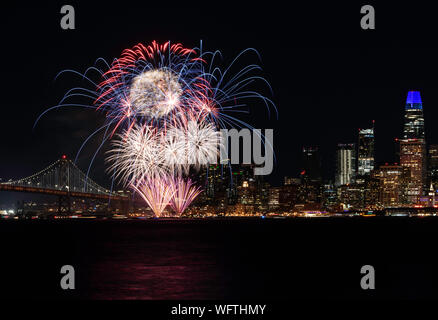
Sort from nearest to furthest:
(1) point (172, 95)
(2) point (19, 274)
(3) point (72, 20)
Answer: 1. (3) point (72, 20)
2. (2) point (19, 274)
3. (1) point (172, 95)

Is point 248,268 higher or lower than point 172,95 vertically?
lower

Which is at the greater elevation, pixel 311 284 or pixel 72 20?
pixel 72 20

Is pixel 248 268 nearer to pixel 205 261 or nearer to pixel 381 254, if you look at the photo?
pixel 205 261

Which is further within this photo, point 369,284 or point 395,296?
point 369,284

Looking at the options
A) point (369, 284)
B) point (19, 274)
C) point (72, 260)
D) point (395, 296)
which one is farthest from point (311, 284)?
point (72, 260)
